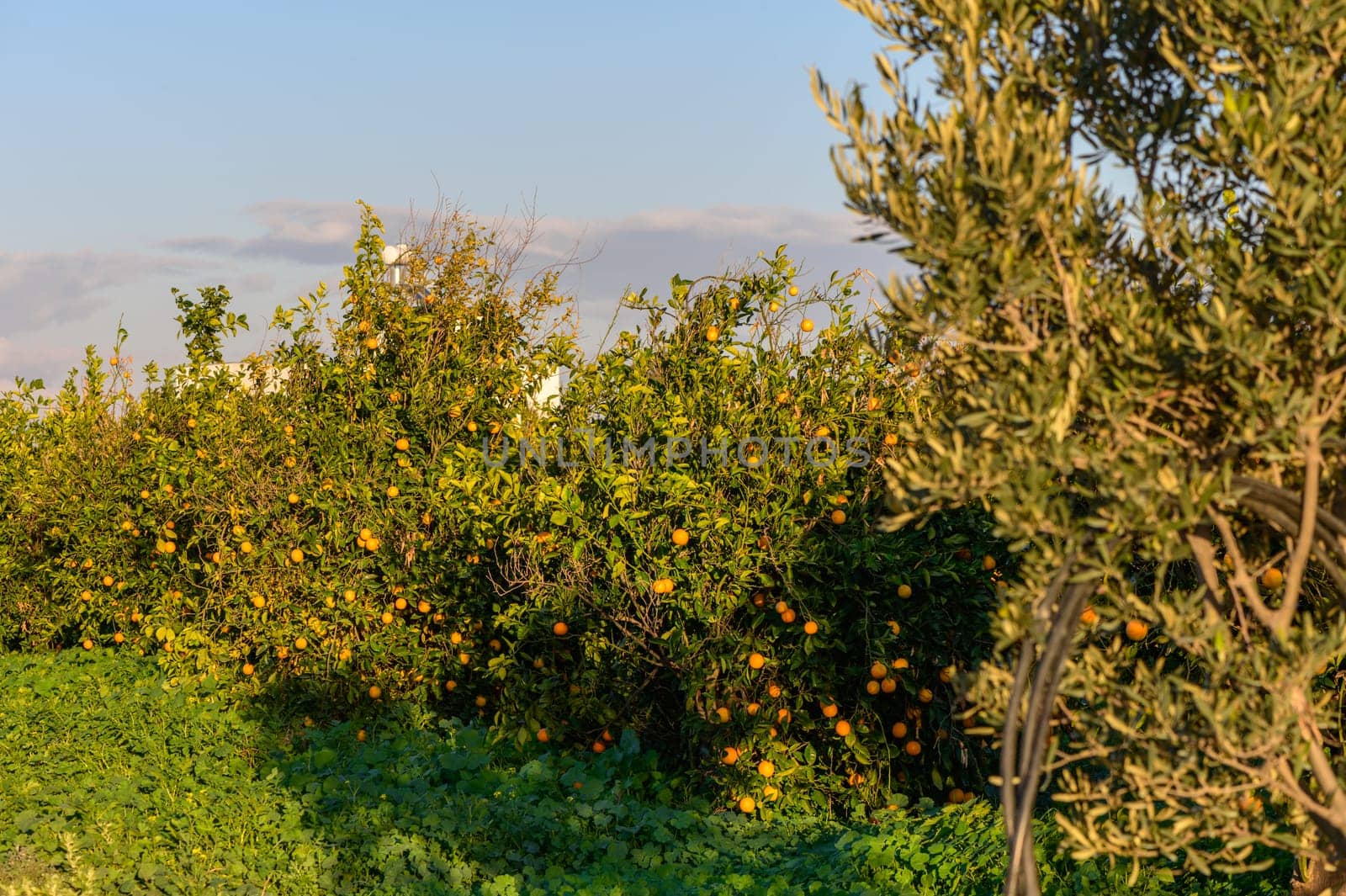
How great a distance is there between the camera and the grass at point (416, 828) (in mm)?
4953

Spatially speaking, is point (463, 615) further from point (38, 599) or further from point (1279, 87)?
point (1279, 87)

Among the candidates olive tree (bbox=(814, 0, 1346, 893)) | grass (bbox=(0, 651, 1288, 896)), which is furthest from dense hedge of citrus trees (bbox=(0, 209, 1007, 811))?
olive tree (bbox=(814, 0, 1346, 893))

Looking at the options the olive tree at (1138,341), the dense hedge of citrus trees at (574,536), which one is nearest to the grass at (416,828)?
the dense hedge of citrus trees at (574,536)

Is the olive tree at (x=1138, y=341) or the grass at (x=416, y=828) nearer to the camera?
the olive tree at (x=1138, y=341)

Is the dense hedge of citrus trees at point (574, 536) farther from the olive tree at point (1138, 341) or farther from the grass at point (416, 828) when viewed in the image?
the olive tree at point (1138, 341)

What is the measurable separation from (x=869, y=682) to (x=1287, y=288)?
12.0 feet

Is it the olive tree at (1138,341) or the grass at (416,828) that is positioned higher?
the olive tree at (1138,341)

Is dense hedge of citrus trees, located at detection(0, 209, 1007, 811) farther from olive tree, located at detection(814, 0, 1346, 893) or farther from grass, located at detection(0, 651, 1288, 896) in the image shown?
olive tree, located at detection(814, 0, 1346, 893)

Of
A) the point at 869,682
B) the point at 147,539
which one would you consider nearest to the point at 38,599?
the point at 147,539

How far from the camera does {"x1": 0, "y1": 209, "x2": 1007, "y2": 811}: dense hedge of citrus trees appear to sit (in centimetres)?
587

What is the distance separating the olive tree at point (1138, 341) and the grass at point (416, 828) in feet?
6.13

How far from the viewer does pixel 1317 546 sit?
2.76 metres

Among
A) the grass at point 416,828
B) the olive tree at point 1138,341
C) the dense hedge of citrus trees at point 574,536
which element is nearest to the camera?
the olive tree at point 1138,341

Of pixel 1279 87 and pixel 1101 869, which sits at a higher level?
pixel 1279 87
